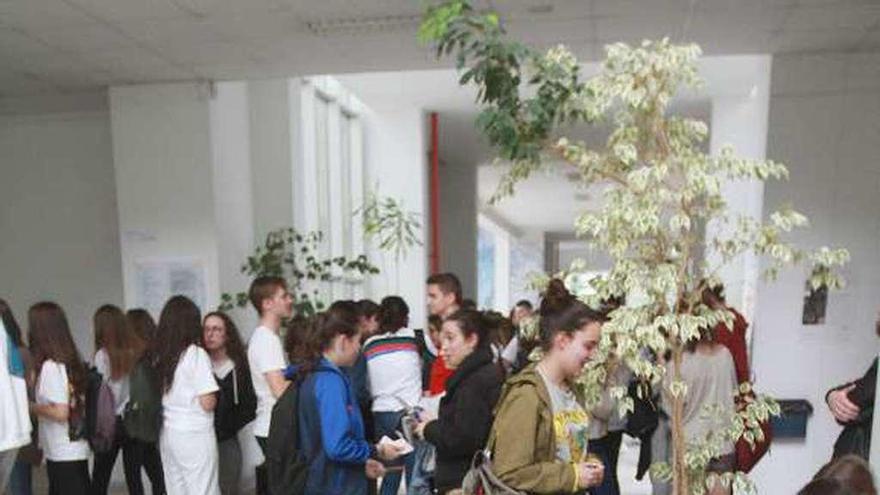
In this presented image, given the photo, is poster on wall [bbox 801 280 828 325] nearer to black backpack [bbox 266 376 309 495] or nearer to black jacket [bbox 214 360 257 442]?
black backpack [bbox 266 376 309 495]

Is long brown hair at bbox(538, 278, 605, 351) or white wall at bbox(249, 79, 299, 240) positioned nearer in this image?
long brown hair at bbox(538, 278, 605, 351)

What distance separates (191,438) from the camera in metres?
2.99

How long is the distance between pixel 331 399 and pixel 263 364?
933 millimetres

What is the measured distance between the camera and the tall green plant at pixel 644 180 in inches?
70.7

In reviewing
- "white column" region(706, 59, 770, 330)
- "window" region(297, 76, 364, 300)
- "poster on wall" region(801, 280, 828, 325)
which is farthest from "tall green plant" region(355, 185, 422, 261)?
"poster on wall" region(801, 280, 828, 325)

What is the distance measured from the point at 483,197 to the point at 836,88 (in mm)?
11554

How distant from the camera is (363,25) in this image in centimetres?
345

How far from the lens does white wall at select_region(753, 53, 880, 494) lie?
393 cm

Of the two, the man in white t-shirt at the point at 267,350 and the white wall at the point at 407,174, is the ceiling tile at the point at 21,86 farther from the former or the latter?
the white wall at the point at 407,174

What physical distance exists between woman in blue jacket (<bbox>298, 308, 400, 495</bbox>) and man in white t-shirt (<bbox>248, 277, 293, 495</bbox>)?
0.74m

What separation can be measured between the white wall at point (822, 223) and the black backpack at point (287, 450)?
121 inches

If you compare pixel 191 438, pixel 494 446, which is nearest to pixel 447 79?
pixel 191 438

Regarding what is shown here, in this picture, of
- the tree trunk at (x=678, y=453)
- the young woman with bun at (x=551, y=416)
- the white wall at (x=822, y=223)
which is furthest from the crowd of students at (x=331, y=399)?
the white wall at (x=822, y=223)

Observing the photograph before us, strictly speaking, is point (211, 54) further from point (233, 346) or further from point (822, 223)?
point (822, 223)
